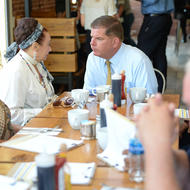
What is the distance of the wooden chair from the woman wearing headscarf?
214 centimetres

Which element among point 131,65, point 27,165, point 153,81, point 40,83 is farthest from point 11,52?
point 27,165

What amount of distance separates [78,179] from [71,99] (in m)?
1.35

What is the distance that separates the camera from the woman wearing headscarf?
2998mm

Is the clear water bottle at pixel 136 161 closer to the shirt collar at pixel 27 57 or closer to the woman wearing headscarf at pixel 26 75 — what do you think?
the woman wearing headscarf at pixel 26 75

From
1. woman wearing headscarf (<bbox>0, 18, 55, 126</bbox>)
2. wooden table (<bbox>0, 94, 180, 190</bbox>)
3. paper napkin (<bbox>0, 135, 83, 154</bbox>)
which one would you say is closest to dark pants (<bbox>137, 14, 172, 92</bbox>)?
woman wearing headscarf (<bbox>0, 18, 55, 126</bbox>)

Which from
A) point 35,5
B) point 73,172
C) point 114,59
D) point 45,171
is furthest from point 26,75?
point 35,5

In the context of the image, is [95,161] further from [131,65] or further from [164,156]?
[131,65]

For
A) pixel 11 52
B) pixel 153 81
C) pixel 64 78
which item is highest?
pixel 11 52

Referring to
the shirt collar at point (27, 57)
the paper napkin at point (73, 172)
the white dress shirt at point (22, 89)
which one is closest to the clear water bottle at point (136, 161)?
the paper napkin at point (73, 172)

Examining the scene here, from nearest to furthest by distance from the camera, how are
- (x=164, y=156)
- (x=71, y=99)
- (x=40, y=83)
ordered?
1. (x=164, y=156)
2. (x=71, y=99)
3. (x=40, y=83)

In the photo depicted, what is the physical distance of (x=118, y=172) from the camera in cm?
166

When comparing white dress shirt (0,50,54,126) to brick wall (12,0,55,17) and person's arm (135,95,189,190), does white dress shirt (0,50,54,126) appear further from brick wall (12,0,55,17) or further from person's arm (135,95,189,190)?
brick wall (12,0,55,17)

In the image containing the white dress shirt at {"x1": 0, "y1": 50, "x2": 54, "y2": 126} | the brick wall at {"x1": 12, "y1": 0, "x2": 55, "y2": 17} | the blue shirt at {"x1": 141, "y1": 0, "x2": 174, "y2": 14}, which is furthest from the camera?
the blue shirt at {"x1": 141, "y1": 0, "x2": 174, "y2": 14}

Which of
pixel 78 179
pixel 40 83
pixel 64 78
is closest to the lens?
pixel 78 179
